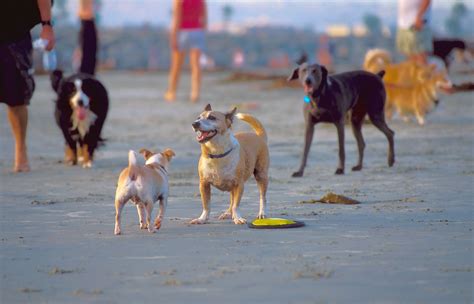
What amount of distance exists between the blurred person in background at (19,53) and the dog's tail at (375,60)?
608cm

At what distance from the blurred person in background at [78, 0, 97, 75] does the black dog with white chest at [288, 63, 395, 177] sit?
455 cm

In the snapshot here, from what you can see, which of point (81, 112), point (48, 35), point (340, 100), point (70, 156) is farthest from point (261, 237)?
point (70, 156)

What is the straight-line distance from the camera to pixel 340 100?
486 inches

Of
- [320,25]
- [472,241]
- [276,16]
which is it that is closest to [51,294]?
[472,241]

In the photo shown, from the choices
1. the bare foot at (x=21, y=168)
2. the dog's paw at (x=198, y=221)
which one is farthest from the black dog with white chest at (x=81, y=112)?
the dog's paw at (x=198, y=221)

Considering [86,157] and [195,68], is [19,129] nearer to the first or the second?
[86,157]

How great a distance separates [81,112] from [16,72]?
134 centimetres

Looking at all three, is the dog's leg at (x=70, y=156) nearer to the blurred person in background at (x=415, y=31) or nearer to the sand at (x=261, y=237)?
the sand at (x=261, y=237)

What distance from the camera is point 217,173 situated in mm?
8531

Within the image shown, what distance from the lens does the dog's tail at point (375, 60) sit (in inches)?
669

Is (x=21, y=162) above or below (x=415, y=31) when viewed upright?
below

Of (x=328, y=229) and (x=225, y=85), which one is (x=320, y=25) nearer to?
(x=225, y=85)

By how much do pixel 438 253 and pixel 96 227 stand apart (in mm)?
2558

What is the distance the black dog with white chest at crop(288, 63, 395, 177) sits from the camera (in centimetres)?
1212
